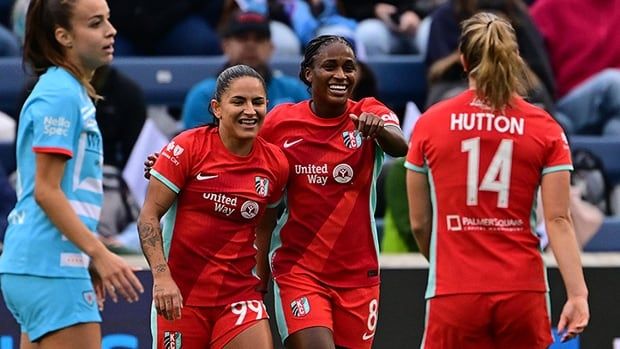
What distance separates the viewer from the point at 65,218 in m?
5.17

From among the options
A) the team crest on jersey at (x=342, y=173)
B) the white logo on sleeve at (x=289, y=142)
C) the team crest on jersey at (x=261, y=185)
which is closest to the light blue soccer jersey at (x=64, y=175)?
the team crest on jersey at (x=261, y=185)

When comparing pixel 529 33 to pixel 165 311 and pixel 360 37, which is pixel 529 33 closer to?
pixel 360 37

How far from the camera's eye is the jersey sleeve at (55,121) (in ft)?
17.2

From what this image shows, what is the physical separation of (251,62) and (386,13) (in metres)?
2.02

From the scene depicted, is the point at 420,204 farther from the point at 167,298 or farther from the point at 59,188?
the point at 59,188

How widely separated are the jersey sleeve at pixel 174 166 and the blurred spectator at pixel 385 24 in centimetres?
484

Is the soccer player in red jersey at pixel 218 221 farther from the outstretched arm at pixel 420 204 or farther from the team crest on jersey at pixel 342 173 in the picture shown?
the outstretched arm at pixel 420 204

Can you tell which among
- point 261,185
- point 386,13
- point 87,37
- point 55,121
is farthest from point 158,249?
point 386,13

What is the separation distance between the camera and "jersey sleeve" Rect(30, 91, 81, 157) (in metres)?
5.23

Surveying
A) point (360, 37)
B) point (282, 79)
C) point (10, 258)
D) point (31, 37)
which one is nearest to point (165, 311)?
point (10, 258)

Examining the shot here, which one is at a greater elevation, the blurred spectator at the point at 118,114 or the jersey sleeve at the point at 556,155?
the blurred spectator at the point at 118,114

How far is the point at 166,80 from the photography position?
10.1 meters

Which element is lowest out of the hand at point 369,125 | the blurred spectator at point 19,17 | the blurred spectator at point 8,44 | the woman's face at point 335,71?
the hand at point 369,125

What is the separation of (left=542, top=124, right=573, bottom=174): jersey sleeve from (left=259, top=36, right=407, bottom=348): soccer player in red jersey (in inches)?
26.2
